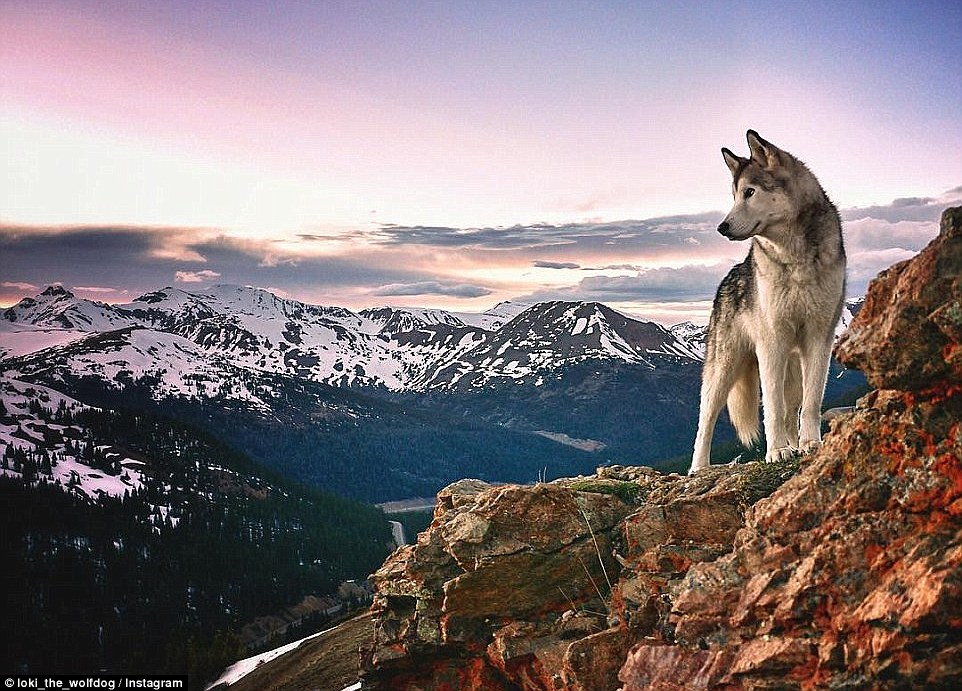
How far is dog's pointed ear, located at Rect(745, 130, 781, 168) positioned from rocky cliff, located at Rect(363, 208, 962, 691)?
2.90 m

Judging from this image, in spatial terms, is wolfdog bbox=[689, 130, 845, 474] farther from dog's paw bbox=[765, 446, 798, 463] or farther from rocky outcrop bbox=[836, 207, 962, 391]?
rocky outcrop bbox=[836, 207, 962, 391]

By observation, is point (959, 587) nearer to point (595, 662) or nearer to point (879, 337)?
point (879, 337)

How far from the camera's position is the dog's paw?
12359 millimetres

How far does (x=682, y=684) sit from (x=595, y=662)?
2355 millimetres

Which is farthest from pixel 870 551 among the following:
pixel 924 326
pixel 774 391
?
pixel 774 391

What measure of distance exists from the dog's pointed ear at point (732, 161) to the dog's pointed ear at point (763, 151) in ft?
0.70

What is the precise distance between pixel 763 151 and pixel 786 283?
215 centimetres

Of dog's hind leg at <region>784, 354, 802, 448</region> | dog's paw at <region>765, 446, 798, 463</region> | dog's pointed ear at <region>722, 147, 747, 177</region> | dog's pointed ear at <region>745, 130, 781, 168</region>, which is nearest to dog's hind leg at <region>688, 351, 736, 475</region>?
dog's hind leg at <region>784, 354, 802, 448</region>

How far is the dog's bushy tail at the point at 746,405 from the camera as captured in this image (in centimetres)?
1477

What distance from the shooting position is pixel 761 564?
Answer: 9.47 metres

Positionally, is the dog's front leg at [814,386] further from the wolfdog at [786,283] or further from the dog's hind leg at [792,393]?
the dog's hind leg at [792,393]

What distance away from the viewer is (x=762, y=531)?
980 cm

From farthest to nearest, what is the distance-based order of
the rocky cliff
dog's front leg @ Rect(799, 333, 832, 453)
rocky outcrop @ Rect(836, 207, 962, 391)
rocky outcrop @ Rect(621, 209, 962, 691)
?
dog's front leg @ Rect(799, 333, 832, 453) → rocky outcrop @ Rect(836, 207, 962, 391) → the rocky cliff → rocky outcrop @ Rect(621, 209, 962, 691)

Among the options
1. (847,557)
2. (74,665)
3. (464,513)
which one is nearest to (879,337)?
(847,557)
